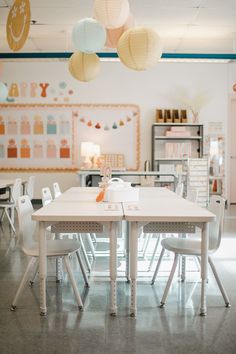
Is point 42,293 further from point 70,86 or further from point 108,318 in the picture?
point 70,86

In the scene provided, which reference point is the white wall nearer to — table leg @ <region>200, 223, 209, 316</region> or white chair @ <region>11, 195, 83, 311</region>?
white chair @ <region>11, 195, 83, 311</region>

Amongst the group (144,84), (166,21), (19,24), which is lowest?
(19,24)

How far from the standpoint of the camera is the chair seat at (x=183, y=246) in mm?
3100

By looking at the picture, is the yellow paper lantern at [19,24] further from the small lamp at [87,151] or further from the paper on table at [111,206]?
the small lamp at [87,151]

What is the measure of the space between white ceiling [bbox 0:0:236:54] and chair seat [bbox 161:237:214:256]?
3.74 metres

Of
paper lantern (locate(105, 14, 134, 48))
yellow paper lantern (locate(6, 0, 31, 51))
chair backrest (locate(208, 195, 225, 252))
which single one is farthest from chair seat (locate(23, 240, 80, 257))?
paper lantern (locate(105, 14, 134, 48))

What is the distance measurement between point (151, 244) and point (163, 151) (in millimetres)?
4151

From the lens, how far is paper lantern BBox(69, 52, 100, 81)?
14.3ft

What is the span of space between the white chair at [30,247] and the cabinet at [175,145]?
5.64 m

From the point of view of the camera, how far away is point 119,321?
2840mm

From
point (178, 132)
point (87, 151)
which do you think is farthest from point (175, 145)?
point (87, 151)

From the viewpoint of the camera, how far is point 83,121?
9.14 meters

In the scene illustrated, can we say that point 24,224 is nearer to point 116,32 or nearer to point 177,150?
point 116,32

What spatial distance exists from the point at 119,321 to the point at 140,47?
2184 millimetres
